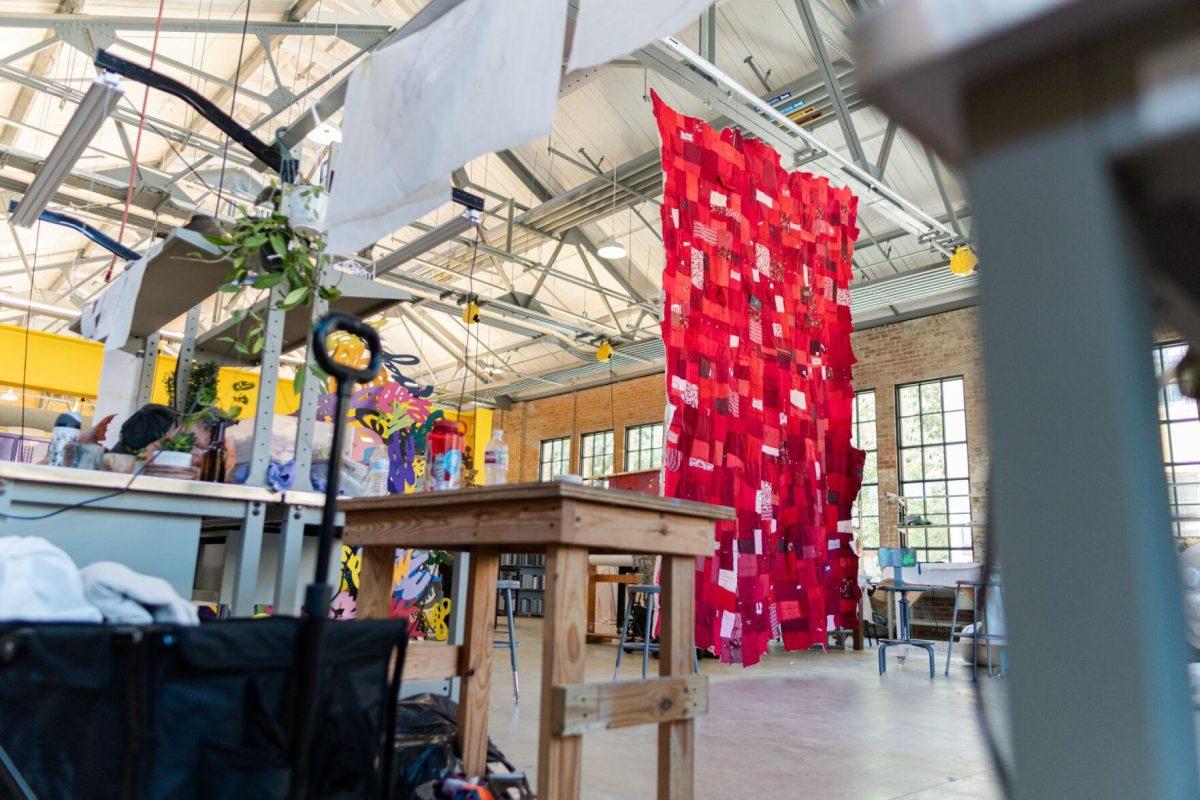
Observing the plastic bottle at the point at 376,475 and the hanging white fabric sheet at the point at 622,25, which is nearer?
the hanging white fabric sheet at the point at 622,25

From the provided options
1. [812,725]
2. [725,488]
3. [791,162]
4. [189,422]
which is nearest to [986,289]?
[189,422]

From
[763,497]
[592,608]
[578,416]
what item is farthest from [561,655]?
[578,416]

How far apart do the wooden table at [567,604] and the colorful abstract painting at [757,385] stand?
2585 mm

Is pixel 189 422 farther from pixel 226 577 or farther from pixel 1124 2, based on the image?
pixel 1124 2

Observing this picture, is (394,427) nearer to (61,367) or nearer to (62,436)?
(62,436)

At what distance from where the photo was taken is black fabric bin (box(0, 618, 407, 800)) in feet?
3.39

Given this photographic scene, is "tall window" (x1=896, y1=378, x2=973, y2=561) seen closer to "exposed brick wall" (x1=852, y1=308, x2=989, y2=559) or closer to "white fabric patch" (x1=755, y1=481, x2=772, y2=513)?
"exposed brick wall" (x1=852, y1=308, x2=989, y2=559)

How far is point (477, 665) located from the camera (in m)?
1.99

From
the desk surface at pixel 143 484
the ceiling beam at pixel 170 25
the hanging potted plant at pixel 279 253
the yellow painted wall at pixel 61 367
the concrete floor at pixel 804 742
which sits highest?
the ceiling beam at pixel 170 25

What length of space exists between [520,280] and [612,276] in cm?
148

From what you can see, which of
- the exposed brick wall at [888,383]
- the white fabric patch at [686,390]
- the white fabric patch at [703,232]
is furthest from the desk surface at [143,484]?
the exposed brick wall at [888,383]

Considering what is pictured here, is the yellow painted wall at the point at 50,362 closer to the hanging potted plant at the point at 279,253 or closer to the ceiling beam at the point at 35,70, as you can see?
the ceiling beam at the point at 35,70

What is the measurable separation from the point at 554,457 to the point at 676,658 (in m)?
13.3

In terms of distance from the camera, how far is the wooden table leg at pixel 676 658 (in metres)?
1.65
